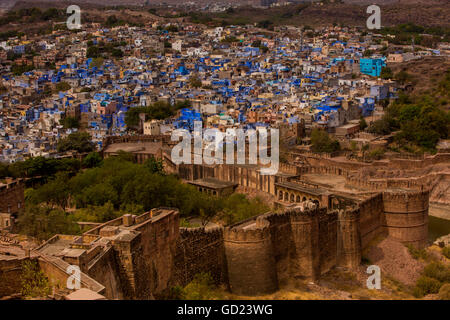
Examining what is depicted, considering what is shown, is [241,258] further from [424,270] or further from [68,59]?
[68,59]

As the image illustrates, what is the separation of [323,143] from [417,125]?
211 inches

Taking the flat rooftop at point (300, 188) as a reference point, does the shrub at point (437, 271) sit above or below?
below

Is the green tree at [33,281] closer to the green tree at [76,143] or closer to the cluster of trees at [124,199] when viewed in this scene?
the cluster of trees at [124,199]

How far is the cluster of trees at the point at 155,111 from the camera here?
39963 mm

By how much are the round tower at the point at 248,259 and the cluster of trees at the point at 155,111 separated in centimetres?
2723

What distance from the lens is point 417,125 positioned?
33.9 metres

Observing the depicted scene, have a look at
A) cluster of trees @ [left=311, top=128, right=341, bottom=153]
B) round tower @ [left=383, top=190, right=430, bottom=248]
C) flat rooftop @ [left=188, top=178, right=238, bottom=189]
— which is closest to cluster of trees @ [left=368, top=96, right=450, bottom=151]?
cluster of trees @ [left=311, top=128, right=341, bottom=153]

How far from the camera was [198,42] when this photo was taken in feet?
244

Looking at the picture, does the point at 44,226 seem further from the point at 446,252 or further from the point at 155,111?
the point at 155,111

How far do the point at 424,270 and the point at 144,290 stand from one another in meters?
8.53

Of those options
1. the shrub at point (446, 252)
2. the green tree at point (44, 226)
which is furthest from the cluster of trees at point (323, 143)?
the green tree at point (44, 226)

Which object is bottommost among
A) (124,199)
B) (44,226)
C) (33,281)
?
(124,199)

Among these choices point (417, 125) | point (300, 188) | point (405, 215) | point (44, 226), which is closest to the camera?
point (44, 226)

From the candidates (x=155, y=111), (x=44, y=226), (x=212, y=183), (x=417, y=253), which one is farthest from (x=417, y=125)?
(x=44, y=226)
